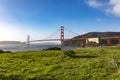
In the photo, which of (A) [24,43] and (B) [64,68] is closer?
(B) [64,68]

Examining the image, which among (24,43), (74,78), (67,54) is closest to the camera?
(74,78)

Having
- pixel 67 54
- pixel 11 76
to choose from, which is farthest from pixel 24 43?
pixel 11 76

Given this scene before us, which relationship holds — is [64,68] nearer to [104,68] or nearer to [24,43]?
[104,68]

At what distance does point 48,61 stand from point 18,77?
4.91 meters

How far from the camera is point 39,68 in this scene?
1559 cm

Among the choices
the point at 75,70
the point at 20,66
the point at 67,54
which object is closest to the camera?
the point at 75,70

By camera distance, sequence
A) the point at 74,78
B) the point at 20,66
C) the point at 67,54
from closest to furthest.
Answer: the point at 74,78 → the point at 20,66 → the point at 67,54

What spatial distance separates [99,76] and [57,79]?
233 centimetres

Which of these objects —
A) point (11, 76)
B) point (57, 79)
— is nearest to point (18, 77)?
point (11, 76)

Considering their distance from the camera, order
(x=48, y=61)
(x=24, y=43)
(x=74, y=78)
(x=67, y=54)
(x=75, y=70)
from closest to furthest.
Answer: (x=74, y=78) → (x=75, y=70) → (x=48, y=61) → (x=67, y=54) → (x=24, y=43)

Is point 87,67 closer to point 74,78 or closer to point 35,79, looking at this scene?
point 74,78

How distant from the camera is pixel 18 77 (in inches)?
534

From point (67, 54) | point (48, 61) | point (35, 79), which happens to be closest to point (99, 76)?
point (35, 79)

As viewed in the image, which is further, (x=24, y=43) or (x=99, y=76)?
(x=24, y=43)
